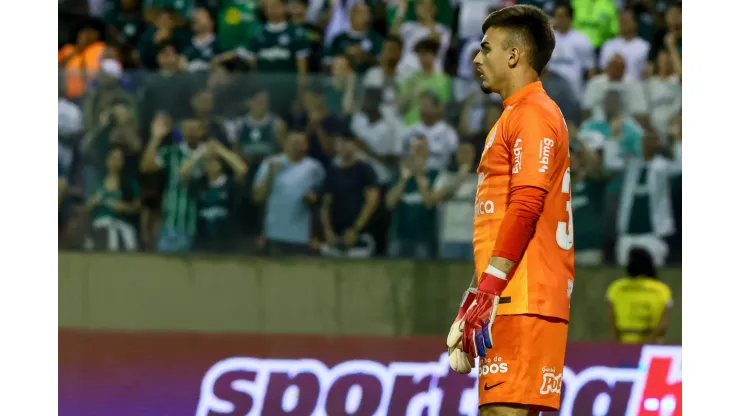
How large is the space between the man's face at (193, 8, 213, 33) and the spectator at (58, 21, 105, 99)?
0.91 meters

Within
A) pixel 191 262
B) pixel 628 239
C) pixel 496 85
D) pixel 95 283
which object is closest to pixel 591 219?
pixel 628 239

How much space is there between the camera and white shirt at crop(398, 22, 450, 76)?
1142cm

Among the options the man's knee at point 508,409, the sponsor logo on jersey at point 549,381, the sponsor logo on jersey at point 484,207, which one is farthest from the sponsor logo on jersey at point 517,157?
the man's knee at point 508,409

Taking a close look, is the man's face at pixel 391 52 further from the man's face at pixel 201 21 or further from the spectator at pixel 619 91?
the spectator at pixel 619 91

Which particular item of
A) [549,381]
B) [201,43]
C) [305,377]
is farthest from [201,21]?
[549,381]

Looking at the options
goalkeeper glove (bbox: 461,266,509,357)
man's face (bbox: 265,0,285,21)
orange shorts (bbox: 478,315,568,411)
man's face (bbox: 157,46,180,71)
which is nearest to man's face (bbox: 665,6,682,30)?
man's face (bbox: 265,0,285,21)

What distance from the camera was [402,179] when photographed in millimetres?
10789

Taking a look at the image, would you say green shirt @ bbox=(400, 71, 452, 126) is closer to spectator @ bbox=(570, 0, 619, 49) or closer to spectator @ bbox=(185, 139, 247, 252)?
spectator @ bbox=(185, 139, 247, 252)

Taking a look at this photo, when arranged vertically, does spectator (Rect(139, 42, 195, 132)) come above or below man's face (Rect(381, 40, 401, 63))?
below

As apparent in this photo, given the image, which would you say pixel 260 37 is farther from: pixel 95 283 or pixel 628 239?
pixel 628 239

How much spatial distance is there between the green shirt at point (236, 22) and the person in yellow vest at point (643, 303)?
4085 mm

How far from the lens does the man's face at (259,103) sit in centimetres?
1092

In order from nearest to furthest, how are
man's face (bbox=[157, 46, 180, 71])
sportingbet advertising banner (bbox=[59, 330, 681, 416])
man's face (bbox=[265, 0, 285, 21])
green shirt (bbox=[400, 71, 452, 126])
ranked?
sportingbet advertising banner (bbox=[59, 330, 681, 416]) → green shirt (bbox=[400, 71, 452, 126]) → man's face (bbox=[157, 46, 180, 71]) → man's face (bbox=[265, 0, 285, 21])

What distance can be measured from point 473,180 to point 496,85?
18.1ft
